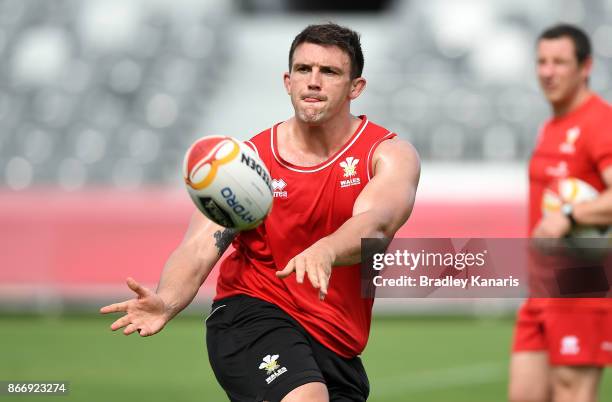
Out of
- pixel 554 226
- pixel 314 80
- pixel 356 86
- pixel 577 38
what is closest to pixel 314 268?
pixel 314 80

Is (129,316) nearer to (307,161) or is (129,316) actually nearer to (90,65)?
(307,161)

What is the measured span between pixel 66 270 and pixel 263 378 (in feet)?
35.0

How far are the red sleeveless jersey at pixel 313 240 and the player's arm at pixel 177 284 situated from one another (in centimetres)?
16

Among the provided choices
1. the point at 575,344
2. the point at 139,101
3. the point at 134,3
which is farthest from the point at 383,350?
the point at 134,3

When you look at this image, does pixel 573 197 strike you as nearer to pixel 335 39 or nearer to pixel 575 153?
pixel 575 153

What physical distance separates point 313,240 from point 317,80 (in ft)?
2.45

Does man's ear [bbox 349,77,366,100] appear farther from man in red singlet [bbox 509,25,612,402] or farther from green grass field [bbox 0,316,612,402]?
green grass field [bbox 0,316,612,402]

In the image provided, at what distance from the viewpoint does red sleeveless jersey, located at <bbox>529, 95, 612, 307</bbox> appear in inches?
266

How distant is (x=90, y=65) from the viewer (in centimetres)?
2205

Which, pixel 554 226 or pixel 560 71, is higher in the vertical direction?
pixel 560 71

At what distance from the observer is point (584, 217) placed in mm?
6578

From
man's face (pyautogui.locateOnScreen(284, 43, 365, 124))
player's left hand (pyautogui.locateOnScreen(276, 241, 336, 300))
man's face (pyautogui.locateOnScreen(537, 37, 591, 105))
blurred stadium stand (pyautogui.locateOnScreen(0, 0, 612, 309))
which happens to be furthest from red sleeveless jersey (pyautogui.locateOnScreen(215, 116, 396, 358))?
blurred stadium stand (pyautogui.locateOnScreen(0, 0, 612, 309))

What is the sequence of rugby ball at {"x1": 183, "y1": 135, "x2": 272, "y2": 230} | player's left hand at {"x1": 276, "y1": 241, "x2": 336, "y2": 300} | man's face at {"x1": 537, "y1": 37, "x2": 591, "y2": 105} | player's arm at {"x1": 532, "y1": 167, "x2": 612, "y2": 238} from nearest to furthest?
player's left hand at {"x1": 276, "y1": 241, "x2": 336, "y2": 300}, rugby ball at {"x1": 183, "y1": 135, "x2": 272, "y2": 230}, player's arm at {"x1": 532, "y1": 167, "x2": 612, "y2": 238}, man's face at {"x1": 537, "y1": 37, "x2": 591, "y2": 105}

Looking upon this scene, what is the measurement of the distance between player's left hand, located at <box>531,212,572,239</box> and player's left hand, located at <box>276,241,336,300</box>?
2312mm
